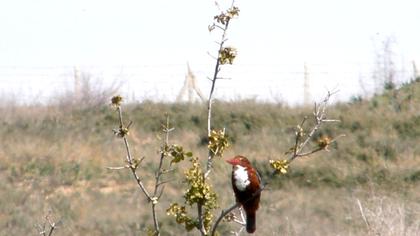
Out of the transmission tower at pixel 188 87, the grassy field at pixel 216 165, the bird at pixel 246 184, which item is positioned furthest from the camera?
the transmission tower at pixel 188 87

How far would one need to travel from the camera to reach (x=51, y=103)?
27484mm

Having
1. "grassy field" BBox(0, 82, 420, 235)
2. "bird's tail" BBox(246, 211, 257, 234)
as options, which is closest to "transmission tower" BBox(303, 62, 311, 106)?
"grassy field" BBox(0, 82, 420, 235)

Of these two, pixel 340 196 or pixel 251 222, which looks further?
pixel 340 196

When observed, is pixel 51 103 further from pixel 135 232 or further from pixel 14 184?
pixel 135 232

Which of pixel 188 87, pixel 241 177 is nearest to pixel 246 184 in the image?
pixel 241 177

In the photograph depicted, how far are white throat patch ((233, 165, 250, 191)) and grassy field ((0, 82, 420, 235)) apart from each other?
Answer: 10.7 m

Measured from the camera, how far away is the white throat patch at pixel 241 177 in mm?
4430

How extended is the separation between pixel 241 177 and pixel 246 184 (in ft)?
0.14

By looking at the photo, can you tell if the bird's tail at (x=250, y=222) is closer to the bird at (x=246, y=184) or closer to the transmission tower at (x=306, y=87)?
the bird at (x=246, y=184)

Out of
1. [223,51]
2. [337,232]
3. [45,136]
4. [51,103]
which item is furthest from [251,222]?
[51,103]

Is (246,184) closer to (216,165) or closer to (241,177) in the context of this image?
(241,177)

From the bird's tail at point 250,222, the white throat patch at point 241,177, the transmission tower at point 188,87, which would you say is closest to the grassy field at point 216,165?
the transmission tower at point 188,87

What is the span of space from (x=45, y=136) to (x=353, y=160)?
26.4ft

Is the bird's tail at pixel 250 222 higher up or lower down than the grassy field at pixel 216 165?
higher up
